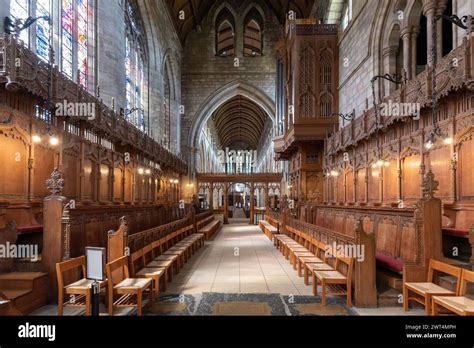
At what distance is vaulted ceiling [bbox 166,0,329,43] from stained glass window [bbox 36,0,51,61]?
13.8 metres

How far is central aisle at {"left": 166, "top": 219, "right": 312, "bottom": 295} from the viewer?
5879 mm

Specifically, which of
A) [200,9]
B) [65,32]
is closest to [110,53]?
[65,32]

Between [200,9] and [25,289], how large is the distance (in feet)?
85.4

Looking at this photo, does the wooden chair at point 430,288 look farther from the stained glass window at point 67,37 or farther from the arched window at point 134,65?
the arched window at point 134,65

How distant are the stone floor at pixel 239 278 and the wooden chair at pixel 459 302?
0.71 metres

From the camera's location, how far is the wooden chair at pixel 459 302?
10.5 feet

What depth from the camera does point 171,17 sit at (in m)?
23.6

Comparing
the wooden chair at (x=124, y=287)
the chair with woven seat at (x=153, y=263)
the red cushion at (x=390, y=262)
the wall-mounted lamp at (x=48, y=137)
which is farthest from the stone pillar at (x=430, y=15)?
the wall-mounted lamp at (x=48, y=137)

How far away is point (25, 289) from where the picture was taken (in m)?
4.41

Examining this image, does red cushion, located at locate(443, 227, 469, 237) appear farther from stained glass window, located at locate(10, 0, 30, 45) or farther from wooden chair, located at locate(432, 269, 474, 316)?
stained glass window, located at locate(10, 0, 30, 45)

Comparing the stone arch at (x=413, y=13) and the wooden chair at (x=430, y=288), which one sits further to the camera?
the stone arch at (x=413, y=13)

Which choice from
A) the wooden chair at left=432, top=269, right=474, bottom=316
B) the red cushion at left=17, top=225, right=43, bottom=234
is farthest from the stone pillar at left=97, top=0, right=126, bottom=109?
the wooden chair at left=432, top=269, right=474, bottom=316

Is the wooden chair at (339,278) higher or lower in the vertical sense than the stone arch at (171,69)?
lower

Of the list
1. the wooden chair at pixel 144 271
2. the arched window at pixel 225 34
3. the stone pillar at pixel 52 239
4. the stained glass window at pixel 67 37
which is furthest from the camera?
the arched window at pixel 225 34
